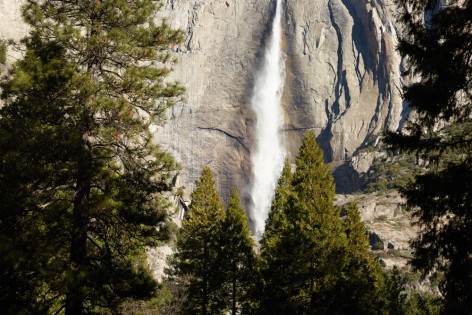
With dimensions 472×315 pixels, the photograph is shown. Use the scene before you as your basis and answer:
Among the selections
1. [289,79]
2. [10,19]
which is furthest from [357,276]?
[289,79]

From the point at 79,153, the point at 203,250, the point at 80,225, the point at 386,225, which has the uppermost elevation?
the point at 386,225

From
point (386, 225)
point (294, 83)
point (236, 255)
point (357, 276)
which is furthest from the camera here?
point (294, 83)

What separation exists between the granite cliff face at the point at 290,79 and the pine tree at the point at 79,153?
8572cm

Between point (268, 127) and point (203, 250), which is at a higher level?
point (268, 127)

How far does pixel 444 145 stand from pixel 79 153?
763 cm

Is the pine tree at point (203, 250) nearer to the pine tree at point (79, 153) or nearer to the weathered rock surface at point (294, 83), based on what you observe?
the pine tree at point (79, 153)

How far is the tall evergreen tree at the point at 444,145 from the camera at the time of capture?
911 centimetres

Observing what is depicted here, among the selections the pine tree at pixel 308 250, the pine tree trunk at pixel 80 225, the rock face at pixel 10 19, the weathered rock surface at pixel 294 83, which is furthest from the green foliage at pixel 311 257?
the weathered rock surface at pixel 294 83

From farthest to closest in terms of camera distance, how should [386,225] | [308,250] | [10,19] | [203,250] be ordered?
[386,225] < [10,19] < [203,250] < [308,250]

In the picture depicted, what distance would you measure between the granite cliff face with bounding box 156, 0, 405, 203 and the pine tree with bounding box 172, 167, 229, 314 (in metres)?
70.5

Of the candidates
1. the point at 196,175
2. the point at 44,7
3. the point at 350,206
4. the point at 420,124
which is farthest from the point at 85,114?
the point at 196,175

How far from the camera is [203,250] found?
25.8 meters

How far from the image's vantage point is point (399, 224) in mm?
96812

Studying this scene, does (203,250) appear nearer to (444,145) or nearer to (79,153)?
(79,153)
